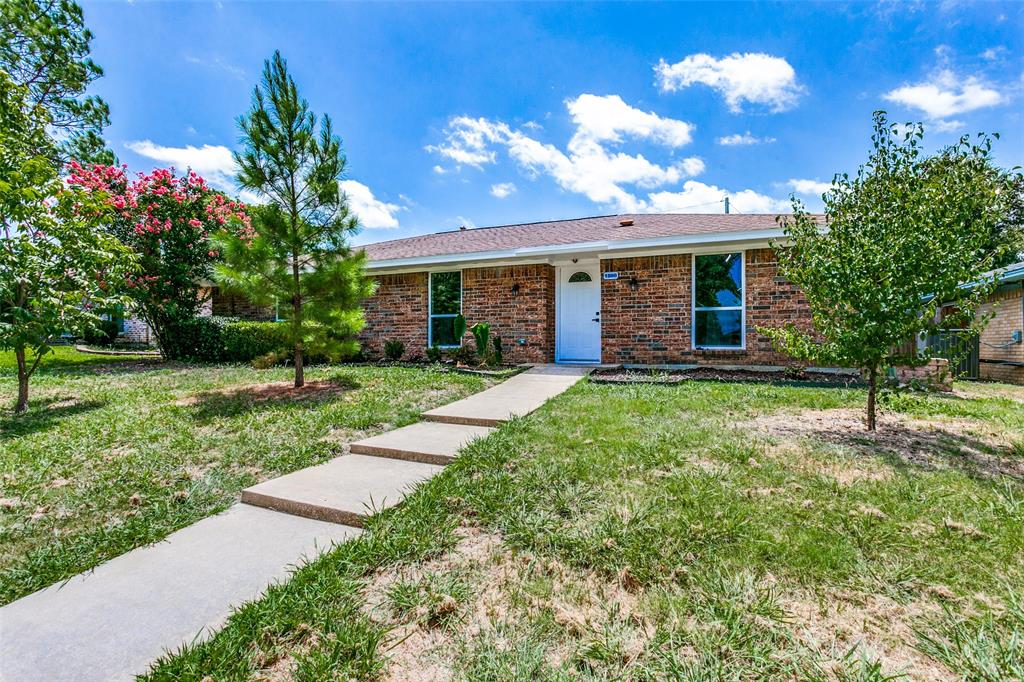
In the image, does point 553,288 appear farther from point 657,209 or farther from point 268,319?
point 268,319

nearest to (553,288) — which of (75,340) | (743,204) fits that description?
(743,204)

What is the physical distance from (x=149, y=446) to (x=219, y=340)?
8626 mm

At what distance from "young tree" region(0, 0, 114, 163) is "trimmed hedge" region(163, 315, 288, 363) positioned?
7172mm

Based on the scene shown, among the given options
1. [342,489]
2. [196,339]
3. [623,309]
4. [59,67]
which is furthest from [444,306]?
[59,67]

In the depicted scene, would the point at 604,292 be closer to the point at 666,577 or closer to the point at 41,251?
the point at 666,577

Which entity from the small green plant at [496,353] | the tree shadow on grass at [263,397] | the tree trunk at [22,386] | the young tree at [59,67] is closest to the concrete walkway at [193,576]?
the tree shadow on grass at [263,397]

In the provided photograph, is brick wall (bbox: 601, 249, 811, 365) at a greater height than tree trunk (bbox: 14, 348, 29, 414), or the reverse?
brick wall (bbox: 601, 249, 811, 365)

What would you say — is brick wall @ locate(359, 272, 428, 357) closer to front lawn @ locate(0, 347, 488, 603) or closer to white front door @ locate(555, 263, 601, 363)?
front lawn @ locate(0, 347, 488, 603)

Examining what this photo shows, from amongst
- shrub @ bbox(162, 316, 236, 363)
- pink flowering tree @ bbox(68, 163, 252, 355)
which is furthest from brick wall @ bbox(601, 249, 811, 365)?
shrub @ bbox(162, 316, 236, 363)

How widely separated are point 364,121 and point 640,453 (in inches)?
343

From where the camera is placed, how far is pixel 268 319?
13461 mm

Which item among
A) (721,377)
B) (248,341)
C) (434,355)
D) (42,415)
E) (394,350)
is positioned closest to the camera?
(42,415)

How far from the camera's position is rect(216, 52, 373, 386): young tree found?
6.34 meters

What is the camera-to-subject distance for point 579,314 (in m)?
10.1
